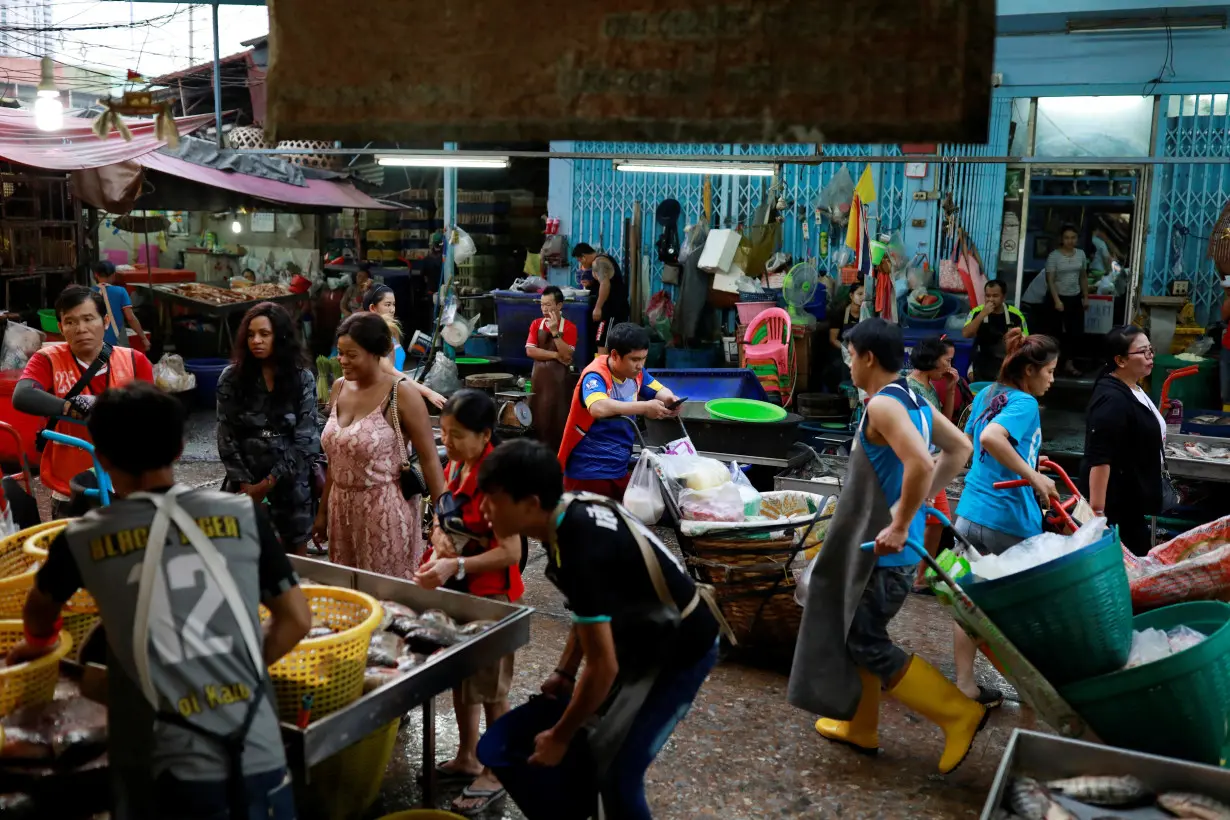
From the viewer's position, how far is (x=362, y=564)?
4.76m

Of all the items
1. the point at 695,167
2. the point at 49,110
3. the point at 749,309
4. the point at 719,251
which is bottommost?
the point at 749,309

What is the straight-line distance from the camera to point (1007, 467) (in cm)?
501

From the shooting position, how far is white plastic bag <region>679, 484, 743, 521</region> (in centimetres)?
558

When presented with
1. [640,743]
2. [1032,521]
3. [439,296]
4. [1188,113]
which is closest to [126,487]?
[640,743]

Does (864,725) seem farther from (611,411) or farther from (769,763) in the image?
(611,411)

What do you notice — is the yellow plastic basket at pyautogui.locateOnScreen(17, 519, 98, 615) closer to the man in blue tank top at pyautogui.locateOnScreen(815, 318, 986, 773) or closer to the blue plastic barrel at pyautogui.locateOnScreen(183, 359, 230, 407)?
the man in blue tank top at pyautogui.locateOnScreen(815, 318, 986, 773)

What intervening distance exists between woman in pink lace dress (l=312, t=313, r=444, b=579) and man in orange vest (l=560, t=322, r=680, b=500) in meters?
1.44

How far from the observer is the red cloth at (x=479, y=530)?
4137 mm

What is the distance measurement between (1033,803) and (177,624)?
8.00 ft

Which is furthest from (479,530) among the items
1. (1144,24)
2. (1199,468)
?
(1144,24)

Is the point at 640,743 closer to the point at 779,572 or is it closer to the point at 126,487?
the point at 126,487

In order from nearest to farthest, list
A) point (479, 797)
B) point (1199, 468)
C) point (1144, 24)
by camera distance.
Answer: point (479, 797) < point (1199, 468) < point (1144, 24)

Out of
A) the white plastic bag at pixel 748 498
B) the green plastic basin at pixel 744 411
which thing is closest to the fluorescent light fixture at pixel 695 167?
the green plastic basin at pixel 744 411

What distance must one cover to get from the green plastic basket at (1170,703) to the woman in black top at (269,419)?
3.44m
